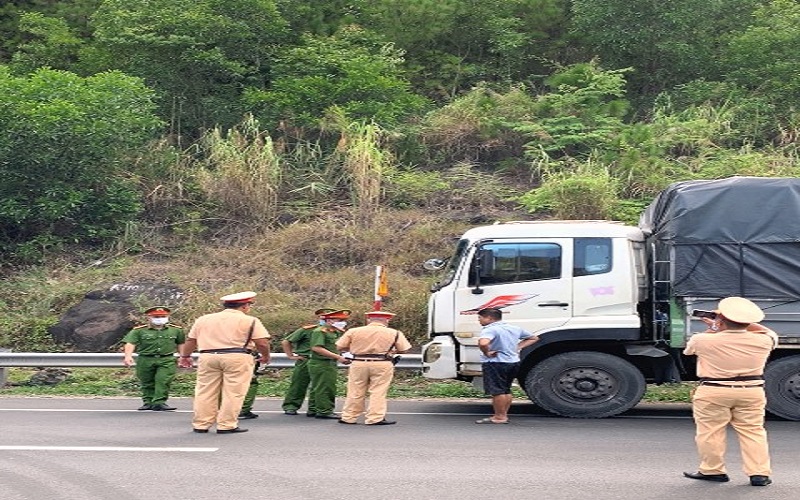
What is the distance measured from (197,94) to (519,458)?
15.0 meters

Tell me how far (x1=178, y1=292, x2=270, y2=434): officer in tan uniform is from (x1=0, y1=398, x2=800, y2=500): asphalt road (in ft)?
0.98

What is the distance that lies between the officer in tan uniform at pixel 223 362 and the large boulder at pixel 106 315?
6.27 meters

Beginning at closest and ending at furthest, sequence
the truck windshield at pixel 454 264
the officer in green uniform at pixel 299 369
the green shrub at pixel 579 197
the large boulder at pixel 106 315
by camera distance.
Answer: the truck windshield at pixel 454 264 → the officer in green uniform at pixel 299 369 → the large boulder at pixel 106 315 → the green shrub at pixel 579 197

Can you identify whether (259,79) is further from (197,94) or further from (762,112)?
(762,112)

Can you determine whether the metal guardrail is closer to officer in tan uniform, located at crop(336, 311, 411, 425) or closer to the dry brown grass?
the dry brown grass

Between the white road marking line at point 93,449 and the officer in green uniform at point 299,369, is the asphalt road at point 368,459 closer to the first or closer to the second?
the white road marking line at point 93,449

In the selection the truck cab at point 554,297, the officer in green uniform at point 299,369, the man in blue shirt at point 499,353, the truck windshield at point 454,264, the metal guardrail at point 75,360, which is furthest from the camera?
the metal guardrail at point 75,360

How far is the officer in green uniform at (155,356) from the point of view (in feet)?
42.1

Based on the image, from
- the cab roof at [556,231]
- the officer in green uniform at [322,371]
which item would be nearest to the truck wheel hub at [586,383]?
the cab roof at [556,231]

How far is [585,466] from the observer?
8844 millimetres

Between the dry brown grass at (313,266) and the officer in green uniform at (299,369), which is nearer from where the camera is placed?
the officer in green uniform at (299,369)

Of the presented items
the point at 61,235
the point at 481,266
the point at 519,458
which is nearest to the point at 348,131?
the point at 61,235

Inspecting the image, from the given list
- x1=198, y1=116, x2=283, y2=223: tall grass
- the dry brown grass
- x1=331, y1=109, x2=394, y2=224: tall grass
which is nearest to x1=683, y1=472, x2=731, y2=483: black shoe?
the dry brown grass

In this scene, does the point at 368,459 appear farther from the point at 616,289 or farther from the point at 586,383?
the point at 616,289
